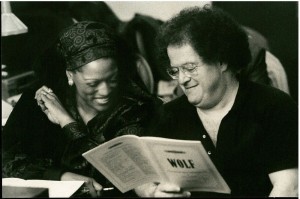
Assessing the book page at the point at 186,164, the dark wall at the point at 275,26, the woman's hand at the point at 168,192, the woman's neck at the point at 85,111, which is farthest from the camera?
the dark wall at the point at 275,26

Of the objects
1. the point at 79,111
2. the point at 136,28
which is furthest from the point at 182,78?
the point at 136,28

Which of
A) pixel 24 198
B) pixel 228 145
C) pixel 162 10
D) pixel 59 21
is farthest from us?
pixel 162 10

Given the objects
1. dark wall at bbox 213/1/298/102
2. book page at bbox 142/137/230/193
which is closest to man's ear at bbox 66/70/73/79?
book page at bbox 142/137/230/193

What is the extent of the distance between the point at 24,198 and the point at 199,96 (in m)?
0.64

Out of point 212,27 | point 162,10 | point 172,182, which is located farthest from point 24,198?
point 162,10

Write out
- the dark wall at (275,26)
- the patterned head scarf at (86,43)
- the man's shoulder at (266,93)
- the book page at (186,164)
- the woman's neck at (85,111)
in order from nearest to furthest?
the book page at (186,164) → the man's shoulder at (266,93) → the patterned head scarf at (86,43) → the woman's neck at (85,111) → the dark wall at (275,26)

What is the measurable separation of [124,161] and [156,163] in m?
0.11

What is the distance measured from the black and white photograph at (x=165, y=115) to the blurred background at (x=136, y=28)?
0.04 feet

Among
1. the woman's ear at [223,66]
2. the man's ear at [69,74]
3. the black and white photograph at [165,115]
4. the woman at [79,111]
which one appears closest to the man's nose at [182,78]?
the black and white photograph at [165,115]

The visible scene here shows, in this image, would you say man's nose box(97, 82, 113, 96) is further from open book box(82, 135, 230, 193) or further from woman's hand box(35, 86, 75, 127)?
open book box(82, 135, 230, 193)

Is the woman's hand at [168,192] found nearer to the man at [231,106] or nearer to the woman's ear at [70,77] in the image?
the man at [231,106]

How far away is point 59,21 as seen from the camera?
224 centimetres

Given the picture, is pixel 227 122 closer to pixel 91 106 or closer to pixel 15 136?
pixel 91 106

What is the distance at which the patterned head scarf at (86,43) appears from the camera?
4.86 ft
